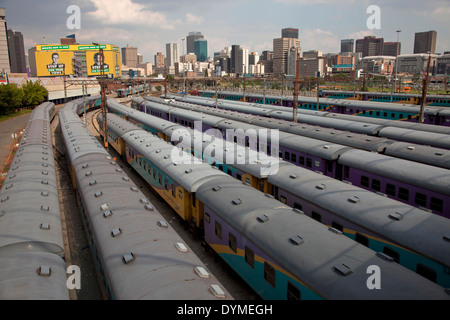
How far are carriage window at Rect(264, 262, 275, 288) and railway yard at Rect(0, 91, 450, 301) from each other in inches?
2.3

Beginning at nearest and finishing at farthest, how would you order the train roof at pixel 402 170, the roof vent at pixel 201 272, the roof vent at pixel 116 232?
the roof vent at pixel 201 272, the roof vent at pixel 116 232, the train roof at pixel 402 170

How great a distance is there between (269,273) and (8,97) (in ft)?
257

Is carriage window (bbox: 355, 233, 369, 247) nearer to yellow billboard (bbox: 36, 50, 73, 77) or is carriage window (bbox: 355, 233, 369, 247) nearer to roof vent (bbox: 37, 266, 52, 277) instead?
roof vent (bbox: 37, 266, 52, 277)

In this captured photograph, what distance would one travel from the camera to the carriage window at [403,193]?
1700 cm

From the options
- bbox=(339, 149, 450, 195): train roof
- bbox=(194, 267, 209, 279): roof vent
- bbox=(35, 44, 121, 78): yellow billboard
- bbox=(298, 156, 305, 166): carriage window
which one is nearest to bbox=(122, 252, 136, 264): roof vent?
bbox=(194, 267, 209, 279): roof vent

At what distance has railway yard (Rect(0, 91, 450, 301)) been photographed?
973 centimetres

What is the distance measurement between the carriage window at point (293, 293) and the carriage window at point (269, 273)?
2.86ft

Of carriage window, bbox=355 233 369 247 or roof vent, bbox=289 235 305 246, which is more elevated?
roof vent, bbox=289 235 305 246

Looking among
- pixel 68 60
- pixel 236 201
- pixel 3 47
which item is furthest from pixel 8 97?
pixel 68 60

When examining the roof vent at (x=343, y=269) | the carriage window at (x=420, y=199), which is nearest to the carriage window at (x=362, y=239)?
the roof vent at (x=343, y=269)

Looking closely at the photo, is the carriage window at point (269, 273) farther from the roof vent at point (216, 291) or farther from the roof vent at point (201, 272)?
the roof vent at point (216, 291)

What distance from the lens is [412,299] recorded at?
8.50 meters

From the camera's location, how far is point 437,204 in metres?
15.7

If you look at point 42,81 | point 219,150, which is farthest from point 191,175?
point 42,81
